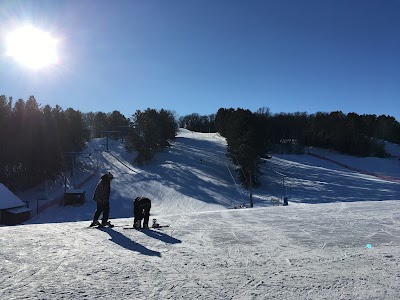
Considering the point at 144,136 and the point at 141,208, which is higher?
the point at 144,136

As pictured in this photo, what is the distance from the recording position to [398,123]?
110 meters

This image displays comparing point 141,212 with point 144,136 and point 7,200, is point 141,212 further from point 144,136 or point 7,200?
point 144,136

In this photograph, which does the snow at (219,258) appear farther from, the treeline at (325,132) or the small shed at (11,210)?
the treeline at (325,132)

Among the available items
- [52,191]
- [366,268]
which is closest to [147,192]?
[52,191]

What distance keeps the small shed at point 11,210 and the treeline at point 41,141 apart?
14.5 metres

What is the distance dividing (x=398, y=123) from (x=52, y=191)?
101m

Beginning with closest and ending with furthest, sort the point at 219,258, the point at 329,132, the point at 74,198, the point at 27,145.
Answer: the point at 219,258, the point at 74,198, the point at 27,145, the point at 329,132

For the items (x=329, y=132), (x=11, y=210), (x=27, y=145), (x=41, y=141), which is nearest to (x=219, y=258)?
(x=11, y=210)

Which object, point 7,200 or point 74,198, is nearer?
point 7,200

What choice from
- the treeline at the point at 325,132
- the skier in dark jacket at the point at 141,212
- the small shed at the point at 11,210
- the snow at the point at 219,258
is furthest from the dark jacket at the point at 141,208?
the treeline at the point at 325,132

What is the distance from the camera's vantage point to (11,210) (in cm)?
3547

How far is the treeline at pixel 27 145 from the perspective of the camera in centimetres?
5206

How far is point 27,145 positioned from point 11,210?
20759 mm

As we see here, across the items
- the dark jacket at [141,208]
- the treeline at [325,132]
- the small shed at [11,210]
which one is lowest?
the small shed at [11,210]
